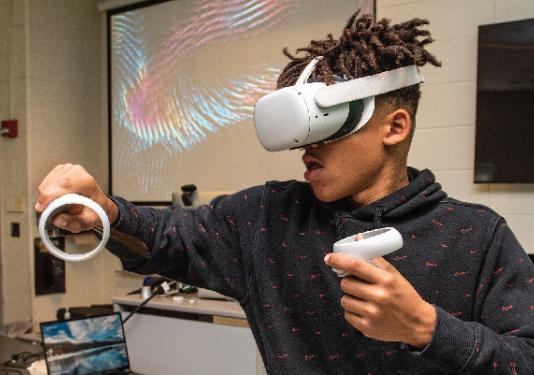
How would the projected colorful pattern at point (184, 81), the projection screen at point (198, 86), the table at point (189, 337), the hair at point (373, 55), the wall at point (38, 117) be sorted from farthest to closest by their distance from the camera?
the wall at point (38, 117), the projected colorful pattern at point (184, 81), the projection screen at point (198, 86), the table at point (189, 337), the hair at point (373, 55)

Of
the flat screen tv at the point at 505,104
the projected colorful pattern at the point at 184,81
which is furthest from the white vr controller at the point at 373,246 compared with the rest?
the projected colorful pattern at the point at 184,81

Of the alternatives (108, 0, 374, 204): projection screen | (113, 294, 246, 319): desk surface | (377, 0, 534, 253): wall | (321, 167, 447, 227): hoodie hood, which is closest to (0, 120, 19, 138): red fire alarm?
(108, 0, 374, 204): projection screen

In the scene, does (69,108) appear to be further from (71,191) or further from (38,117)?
(71,191)

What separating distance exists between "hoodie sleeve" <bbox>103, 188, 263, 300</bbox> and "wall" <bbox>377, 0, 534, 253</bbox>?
1216 mm

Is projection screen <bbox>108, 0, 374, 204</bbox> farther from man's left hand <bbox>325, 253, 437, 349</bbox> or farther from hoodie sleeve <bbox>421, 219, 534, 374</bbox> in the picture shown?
man's left hand <bbox>325, 253, 437, 349</bbox>

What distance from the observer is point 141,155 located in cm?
339

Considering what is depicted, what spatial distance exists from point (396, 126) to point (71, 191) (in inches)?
22.4

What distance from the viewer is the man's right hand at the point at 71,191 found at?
74 centimetres

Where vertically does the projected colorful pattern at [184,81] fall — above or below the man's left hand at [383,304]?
above

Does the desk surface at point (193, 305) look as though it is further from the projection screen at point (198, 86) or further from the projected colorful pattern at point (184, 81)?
the projected colorful pattern at point (184, 81)

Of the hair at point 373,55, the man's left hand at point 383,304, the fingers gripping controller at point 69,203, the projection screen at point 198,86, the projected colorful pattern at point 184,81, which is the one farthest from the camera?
the projected colorful pattern at point 184,81

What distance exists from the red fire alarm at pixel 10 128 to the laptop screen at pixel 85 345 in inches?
75.5

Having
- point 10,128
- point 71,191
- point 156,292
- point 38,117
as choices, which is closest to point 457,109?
point 156,292

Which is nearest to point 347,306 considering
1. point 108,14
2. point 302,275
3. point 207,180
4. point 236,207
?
point 302,275
